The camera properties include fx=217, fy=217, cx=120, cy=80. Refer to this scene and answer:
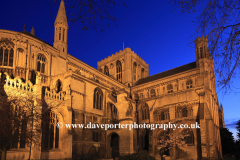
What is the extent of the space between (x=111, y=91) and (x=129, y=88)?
41.8 ft

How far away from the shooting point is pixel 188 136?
33906 millimetres

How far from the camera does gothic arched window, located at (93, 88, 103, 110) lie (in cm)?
3294

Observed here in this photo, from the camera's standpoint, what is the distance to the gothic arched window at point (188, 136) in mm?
33441

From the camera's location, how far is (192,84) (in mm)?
39969

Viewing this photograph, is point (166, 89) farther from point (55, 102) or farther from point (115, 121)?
point (55, 102)

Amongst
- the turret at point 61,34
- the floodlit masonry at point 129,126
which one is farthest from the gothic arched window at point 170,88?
the turret at point 61,34

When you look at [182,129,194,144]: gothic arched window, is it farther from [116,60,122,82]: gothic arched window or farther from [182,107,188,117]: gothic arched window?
[116,60,122,82]: gothic arched window

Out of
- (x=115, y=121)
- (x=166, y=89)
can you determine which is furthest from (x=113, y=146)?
(x=166, y=89)

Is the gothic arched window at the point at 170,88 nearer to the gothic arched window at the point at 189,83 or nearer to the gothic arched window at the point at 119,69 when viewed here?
the gothic arched window at the point at 189,83

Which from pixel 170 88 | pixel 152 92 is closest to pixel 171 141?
pixel 170 88

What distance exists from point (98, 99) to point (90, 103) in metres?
2.40

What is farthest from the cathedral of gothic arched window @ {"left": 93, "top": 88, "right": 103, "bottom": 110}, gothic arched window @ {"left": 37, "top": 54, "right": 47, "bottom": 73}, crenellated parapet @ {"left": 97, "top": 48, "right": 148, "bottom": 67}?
crenellated parapet @ {"left": 97, "top": 48, "right": 148, "bottom": 67}

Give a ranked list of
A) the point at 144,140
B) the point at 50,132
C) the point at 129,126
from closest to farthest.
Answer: the point at 50,132, the point at 129,126, the point at 144,140

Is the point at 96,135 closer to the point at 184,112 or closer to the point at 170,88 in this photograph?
the point at 184,112
